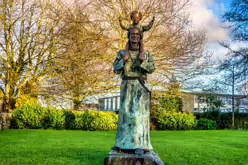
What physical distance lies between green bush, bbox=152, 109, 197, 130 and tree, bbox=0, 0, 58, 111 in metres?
8.82

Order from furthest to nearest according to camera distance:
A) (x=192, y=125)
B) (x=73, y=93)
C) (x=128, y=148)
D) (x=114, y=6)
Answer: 1. (x=192, y=125)
2. (x=73, y=93)
3. (x=114, y=6)
4. (x=128, y=148)

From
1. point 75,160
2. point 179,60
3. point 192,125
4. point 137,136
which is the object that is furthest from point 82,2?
point 137,136

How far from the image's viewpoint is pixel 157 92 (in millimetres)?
20797

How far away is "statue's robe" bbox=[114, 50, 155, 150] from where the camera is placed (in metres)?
5.56

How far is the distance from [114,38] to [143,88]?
1246 centimetres

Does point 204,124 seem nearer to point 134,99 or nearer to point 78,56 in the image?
point 78,56

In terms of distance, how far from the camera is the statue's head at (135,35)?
230 inches

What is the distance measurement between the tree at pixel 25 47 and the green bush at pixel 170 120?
8821 millimetres

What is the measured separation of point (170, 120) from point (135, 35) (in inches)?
671

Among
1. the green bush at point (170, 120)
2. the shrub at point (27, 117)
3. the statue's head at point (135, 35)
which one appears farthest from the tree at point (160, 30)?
the statue's head at point (135, 35)

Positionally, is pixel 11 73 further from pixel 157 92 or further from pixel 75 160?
pixel 75 160

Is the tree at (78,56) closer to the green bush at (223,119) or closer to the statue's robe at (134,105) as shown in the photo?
the green bush at (223,119)

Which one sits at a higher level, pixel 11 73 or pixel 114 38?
pixel 114 38

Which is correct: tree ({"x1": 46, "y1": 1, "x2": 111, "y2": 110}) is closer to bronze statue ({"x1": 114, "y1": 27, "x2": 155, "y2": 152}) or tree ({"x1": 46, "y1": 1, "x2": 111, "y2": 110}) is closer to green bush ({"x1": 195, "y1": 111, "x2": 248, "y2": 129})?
green bush ({"x1": 195, "y1": 111, "x2": 248, "y2": 129})
